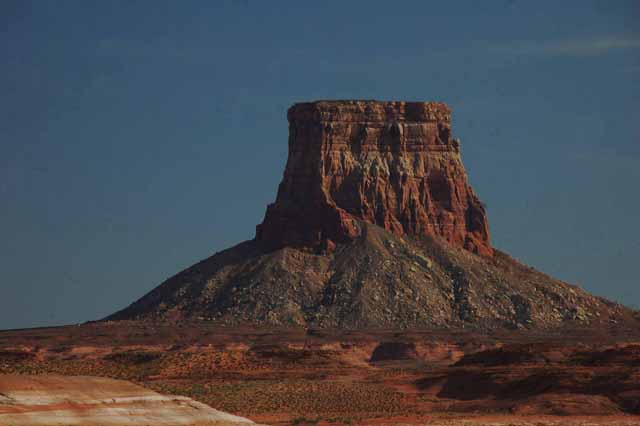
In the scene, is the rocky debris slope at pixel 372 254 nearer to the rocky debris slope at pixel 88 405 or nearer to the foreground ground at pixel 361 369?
the foreground ground at pixel 361 369

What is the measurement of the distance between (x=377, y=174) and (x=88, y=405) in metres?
113

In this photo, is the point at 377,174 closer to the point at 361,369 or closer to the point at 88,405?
the point at 361,369

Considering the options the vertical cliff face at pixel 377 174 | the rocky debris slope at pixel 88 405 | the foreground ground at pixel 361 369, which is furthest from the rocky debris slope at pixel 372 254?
the rocky debris slope at pixel 88 405

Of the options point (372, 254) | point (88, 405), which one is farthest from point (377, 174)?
point (88, 405)

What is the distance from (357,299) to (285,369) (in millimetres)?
31035

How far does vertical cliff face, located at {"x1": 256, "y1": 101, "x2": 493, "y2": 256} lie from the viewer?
159 meters

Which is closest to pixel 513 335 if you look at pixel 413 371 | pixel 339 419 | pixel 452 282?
pixel 452 282

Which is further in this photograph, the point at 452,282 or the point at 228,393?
the point at 452,282

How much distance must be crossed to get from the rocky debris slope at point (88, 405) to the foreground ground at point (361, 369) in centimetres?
2079

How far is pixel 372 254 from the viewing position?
151625 mm

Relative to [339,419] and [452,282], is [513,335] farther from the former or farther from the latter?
[339,419]

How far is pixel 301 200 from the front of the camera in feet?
524

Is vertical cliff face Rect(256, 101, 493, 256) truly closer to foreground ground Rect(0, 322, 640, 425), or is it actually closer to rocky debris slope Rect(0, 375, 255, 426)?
foreground ground Rect(0, 322, 640, 425)

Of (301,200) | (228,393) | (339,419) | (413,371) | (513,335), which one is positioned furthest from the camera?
(301,200)
